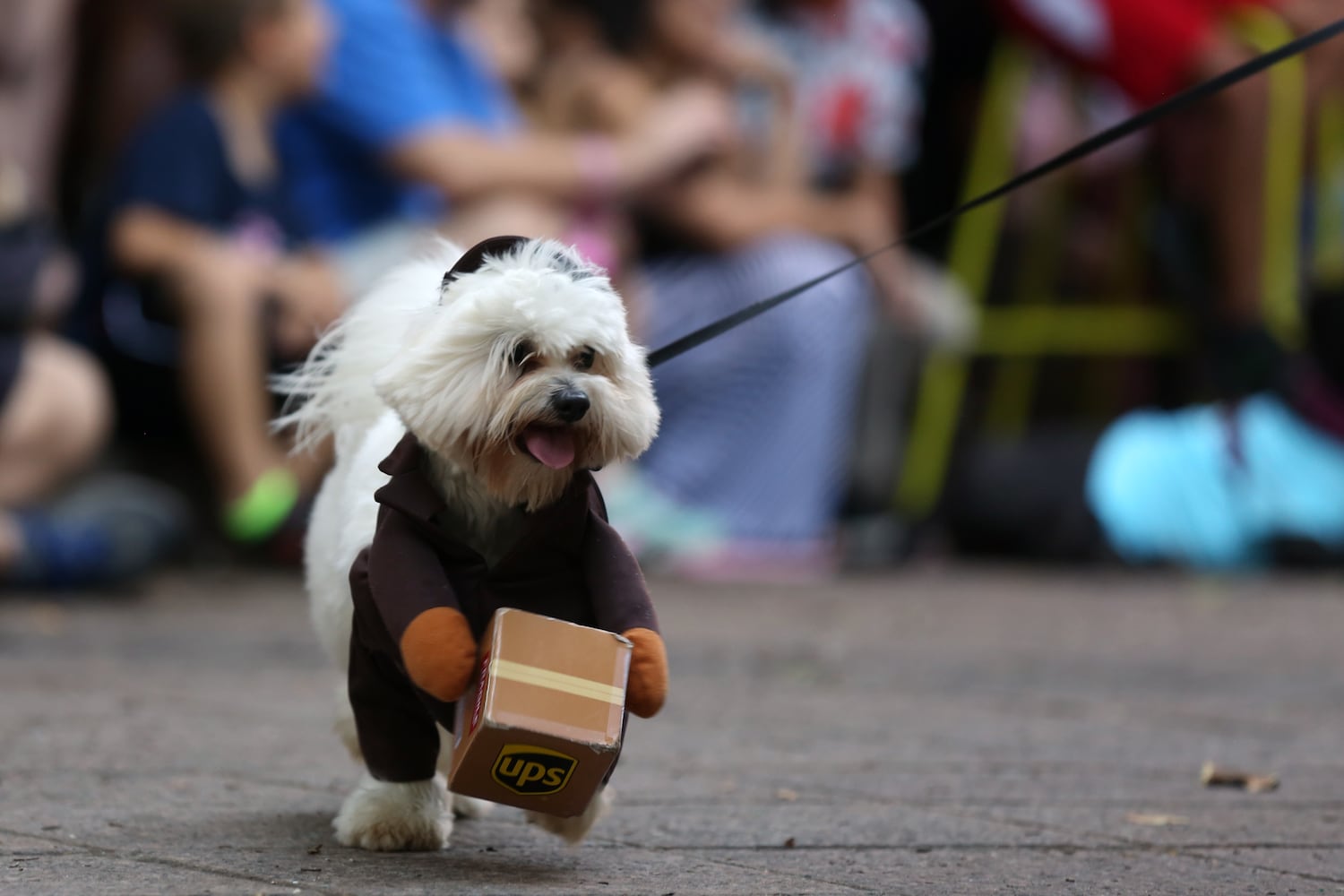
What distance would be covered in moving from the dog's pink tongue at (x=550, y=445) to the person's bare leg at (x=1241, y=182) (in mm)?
A: 5726

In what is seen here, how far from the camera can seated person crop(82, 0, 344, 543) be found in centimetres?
590

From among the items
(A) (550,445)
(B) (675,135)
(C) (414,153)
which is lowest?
(A) (550,445)

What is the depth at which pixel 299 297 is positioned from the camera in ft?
19.6

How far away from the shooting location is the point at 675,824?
9.34 ft

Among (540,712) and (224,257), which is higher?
(224,257)

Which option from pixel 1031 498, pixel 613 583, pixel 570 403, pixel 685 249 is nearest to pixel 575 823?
pixel 613 583

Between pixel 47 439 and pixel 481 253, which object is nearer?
pixel 481 253

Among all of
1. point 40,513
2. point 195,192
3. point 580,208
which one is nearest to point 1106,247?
point 580,208

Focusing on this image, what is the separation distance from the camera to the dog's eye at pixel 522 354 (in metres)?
2.32

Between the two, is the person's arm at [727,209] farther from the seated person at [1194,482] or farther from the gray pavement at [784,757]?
the gray pavement at [784,757]

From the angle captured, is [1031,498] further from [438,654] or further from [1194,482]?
[438,654]

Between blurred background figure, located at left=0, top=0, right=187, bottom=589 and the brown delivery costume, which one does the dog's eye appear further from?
blurred background figure, located at left=0, top=0, right=187, bottom=589

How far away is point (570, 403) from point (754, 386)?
5.05m

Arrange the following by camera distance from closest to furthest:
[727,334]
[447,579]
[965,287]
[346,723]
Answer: [447,579] < [346,723] < [727,334] < [965,287]
